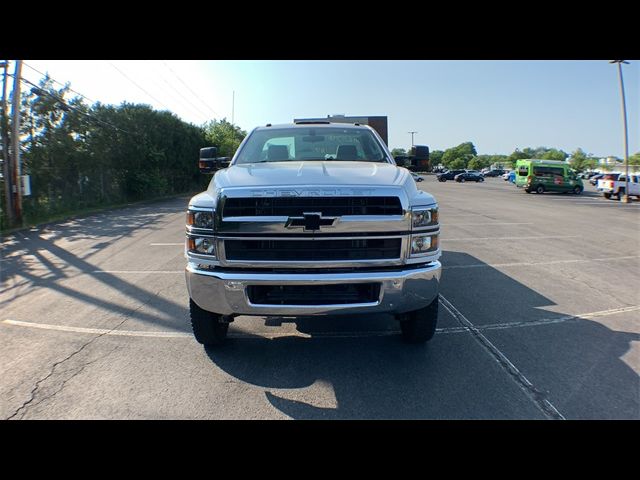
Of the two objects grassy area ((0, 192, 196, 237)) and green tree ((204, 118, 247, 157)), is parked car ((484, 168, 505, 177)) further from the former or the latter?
grassy area ((0, 192, 196, 237))

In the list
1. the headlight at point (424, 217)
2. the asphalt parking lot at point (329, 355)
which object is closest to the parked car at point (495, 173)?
the asphalt parking lot at point (329, 355)

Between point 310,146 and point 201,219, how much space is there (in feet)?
6.55

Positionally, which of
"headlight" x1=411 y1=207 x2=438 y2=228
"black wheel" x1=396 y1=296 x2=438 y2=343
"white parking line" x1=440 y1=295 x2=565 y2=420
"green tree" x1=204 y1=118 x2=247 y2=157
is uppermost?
"green tree" x1=204 y1=118 x2=247 y2=157

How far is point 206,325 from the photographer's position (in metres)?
3.68

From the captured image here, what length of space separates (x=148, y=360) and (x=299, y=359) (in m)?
1.33

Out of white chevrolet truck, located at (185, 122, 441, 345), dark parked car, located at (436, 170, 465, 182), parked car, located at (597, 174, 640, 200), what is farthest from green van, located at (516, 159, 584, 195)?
white chevrolet truck, located at (185, 122, 441, 345)

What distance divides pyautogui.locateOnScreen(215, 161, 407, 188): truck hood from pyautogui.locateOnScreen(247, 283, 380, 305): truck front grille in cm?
80

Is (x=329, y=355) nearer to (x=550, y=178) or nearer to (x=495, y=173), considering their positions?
(x=550, y=178)

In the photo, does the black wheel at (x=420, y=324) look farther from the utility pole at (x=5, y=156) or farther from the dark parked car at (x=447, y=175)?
the dark parked car at (x=447, y=175)

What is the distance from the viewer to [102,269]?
737 centimetres

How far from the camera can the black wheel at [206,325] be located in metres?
3.64

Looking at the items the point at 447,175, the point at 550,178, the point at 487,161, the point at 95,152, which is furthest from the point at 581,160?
the point at 95,152

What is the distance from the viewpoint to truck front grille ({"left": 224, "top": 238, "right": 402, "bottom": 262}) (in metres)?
3.23

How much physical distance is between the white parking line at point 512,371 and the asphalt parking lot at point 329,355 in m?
0.02
